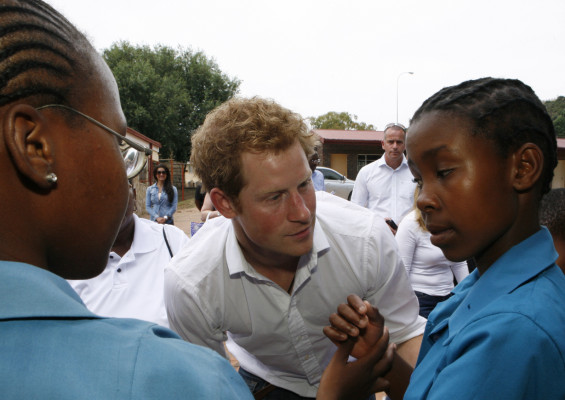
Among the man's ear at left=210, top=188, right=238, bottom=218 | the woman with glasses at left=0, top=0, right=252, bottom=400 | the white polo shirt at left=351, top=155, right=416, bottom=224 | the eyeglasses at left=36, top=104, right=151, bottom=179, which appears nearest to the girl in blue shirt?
the woman with glasses at left=0, top=0, right=252, bottom=400

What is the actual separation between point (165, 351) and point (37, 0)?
30.1 inches

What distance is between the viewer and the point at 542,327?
916 millimetres

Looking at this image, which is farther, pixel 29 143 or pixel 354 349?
pixel 354 349

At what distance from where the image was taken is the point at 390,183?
529cm

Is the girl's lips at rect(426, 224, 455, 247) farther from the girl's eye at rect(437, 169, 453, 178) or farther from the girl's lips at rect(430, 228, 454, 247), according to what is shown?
the girl's eye at rect(437, 169, 453, 178)

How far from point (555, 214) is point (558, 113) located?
70.0 metres

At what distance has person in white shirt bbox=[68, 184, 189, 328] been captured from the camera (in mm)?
2217

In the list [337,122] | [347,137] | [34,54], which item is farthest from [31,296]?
[337,122]

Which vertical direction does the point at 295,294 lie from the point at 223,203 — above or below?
below

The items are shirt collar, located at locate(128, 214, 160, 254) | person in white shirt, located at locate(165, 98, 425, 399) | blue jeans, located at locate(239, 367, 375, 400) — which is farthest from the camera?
shirt collar, located at locate(128, 214, 160, 254)

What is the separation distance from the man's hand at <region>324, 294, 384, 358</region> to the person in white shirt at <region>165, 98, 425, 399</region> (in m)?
0.35

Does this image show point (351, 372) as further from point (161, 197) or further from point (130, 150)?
point (161, 197)

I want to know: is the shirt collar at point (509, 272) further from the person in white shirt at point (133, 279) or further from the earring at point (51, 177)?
the person in white shirt at point (133, 279)

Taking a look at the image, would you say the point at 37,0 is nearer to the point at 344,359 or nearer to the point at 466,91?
the point at 466,91
